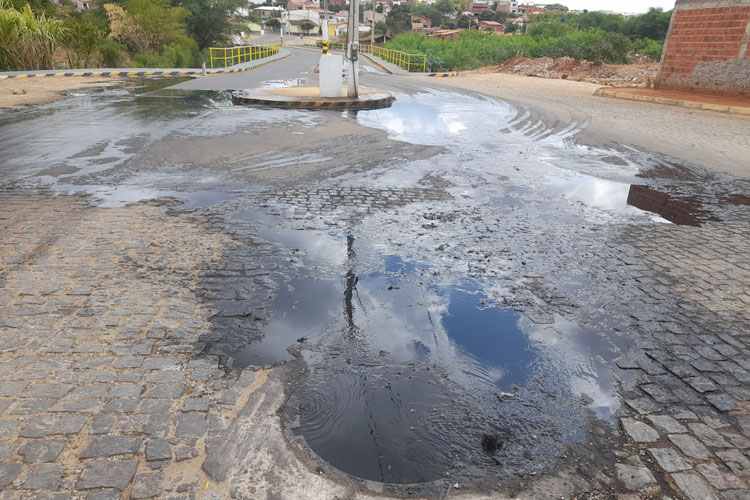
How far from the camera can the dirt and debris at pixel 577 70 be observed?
2987cm

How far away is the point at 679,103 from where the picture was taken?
1802 cm

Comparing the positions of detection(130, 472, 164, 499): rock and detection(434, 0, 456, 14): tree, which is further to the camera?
detection(434, 0, 456, 14): tree

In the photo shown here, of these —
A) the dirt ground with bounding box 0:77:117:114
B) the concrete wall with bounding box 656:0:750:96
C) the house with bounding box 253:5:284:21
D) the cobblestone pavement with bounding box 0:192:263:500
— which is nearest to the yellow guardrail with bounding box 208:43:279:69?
the dirt ground with bounding box 0:77:117:114

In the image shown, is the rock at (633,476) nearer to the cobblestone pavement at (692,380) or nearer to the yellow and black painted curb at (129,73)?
the cobblestone pavement at (692,380)

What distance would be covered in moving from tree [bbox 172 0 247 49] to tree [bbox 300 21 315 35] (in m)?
89.9

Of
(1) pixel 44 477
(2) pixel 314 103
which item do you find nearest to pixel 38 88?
(2) pixel 314 103

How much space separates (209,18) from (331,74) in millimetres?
32197

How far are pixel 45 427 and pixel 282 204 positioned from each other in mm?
4190

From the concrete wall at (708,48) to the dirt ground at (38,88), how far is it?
73.4ft

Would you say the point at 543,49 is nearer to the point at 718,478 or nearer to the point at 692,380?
the point at 692,380

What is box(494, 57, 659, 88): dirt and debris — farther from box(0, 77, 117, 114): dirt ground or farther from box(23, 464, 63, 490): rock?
box(23, 464, 63, 490): rock

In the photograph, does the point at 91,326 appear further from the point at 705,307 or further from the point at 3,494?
the point at 705,307

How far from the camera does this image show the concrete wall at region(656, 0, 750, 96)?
18.2 metres

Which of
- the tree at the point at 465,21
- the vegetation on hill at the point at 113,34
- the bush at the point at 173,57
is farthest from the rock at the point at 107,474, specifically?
the tree at the point at 465,21
